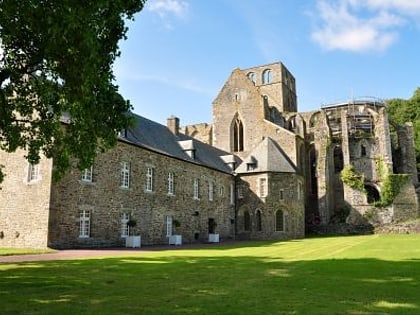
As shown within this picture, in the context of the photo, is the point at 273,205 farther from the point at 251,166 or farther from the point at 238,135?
the point at 238,135

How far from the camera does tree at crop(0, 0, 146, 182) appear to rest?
31.3 ft

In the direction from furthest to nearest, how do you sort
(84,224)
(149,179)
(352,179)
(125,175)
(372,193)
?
1. (372,193)
2. (352,179)
3. (149,179)
4. (125,175)
5. (84,224)

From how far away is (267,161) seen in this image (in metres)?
36.2

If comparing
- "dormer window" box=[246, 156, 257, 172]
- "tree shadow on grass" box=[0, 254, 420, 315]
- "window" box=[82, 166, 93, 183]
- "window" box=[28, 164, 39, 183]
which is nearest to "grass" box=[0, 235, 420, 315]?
"tree shadow on grass" box=[0, 254, 420, 315]

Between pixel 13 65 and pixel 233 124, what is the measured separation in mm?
32841

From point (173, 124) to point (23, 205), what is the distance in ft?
51.2

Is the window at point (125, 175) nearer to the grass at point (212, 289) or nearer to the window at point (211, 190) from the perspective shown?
the window at point (211, 190)

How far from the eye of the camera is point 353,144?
4462 centimetres

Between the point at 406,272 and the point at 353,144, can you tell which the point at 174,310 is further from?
the point at 353,144

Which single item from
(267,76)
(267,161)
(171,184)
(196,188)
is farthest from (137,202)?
(267,76)

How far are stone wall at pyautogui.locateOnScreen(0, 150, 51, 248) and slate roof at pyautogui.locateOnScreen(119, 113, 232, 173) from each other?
5.14 meters

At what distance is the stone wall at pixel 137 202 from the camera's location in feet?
67.1

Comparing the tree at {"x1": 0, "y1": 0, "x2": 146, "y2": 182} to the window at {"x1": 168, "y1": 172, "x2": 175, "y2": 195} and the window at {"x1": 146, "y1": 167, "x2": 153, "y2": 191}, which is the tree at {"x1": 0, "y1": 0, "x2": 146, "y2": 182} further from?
the window at {"x1": 168, "y1": 172, "x2": 175, "y2": 195}

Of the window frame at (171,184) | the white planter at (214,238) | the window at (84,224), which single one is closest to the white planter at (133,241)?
→ the window at (84,224)
